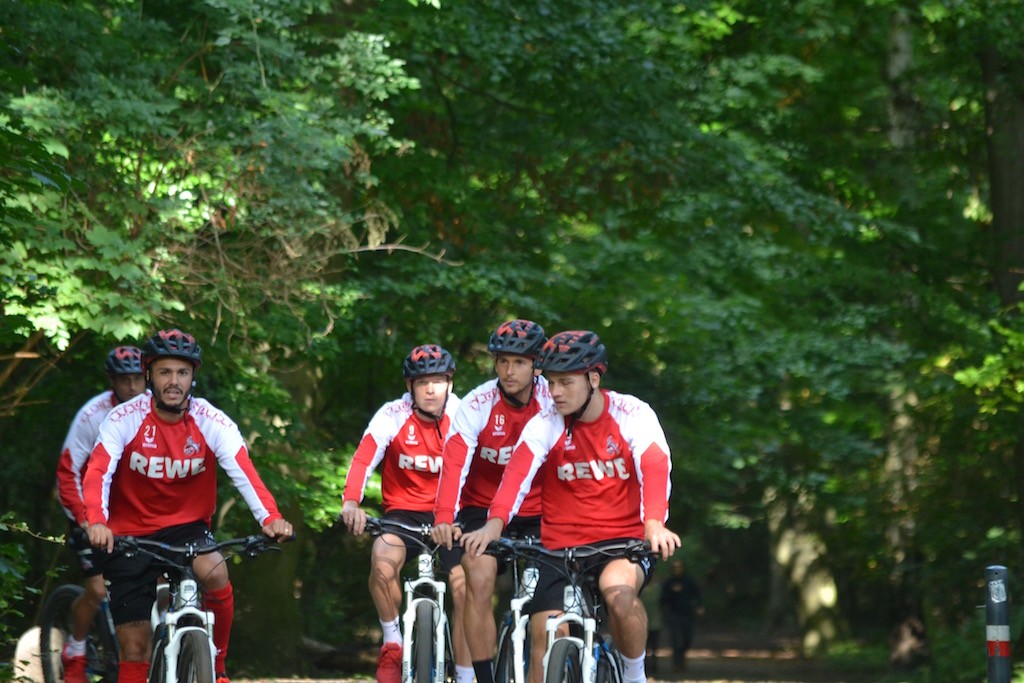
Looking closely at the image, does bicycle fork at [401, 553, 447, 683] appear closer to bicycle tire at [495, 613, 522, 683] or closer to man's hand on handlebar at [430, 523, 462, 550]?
bicycle tire at [495, 613, 522, 683]

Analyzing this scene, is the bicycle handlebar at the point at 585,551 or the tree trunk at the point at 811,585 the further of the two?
the tree trunk at the point at 811,585

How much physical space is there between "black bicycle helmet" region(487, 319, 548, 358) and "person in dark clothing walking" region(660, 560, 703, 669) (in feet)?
61.5

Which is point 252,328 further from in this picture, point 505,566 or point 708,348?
point 708,348

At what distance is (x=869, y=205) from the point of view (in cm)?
2239

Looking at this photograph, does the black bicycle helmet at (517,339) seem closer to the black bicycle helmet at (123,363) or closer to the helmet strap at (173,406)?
the helmet strap at (173,406)

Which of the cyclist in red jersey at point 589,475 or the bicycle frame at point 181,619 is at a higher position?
the cyclist in red jersey at point 589,475

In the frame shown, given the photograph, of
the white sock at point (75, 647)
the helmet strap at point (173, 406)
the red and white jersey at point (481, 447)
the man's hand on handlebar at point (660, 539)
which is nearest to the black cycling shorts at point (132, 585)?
the helmet strap at point (173, 406)

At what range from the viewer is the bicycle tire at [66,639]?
10.8m

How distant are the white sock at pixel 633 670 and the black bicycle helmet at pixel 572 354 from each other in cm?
137

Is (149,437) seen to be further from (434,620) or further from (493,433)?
(434,620)

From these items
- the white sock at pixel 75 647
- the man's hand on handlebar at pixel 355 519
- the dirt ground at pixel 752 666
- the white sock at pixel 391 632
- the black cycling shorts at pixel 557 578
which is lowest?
the dirt ground at pixel 752 666

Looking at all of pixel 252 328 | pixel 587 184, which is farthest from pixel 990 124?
pixel 252 328

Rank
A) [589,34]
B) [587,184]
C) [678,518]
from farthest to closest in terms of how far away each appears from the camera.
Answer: [678,518] < [587,184] < [589,34]

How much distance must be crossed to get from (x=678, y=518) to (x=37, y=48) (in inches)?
1071
